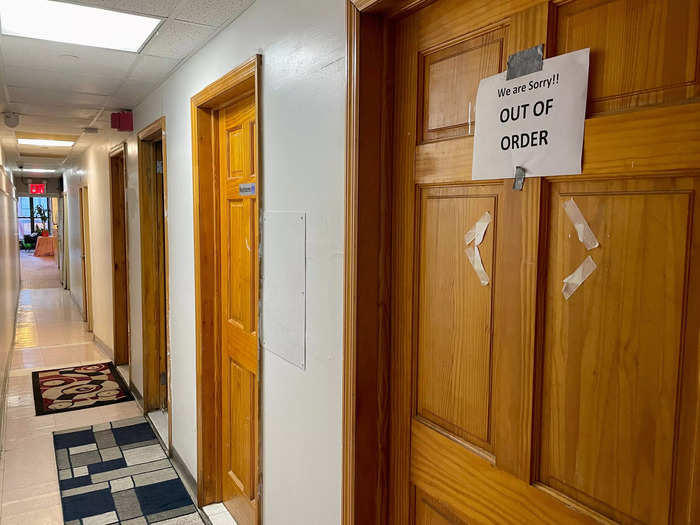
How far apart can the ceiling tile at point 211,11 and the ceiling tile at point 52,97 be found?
215 centimetres

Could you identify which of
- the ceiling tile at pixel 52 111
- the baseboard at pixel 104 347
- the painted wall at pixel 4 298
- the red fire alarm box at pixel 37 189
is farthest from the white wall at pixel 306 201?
the red fire alarm box at pixel 37 189

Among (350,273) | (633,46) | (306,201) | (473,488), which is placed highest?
(633,46)

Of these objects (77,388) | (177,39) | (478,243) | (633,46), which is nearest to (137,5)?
(177,39)

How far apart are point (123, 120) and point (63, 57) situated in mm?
1381

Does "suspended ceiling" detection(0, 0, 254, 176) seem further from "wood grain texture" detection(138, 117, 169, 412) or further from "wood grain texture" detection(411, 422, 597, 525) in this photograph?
"wood grain texture" detection(411, 422, 597, 525)

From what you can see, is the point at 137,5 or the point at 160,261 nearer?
the point at 137,5

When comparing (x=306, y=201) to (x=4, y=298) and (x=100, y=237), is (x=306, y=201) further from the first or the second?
(x=100, y=237)

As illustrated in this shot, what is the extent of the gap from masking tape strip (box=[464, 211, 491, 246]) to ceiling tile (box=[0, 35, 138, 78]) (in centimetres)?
255

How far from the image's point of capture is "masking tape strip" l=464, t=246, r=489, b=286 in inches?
49.0

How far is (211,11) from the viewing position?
7.49 feet

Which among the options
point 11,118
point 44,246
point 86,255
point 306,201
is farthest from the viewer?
point 44,246

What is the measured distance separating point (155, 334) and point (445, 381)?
3.59m

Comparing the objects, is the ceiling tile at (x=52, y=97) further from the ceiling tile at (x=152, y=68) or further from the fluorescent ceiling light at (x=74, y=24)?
the fluorescent ceiling light at (x=74, y=24)

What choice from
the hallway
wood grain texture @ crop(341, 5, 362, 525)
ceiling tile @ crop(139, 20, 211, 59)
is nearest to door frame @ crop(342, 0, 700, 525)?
wood grain texture @ crop(341, 5, 362, 525)
